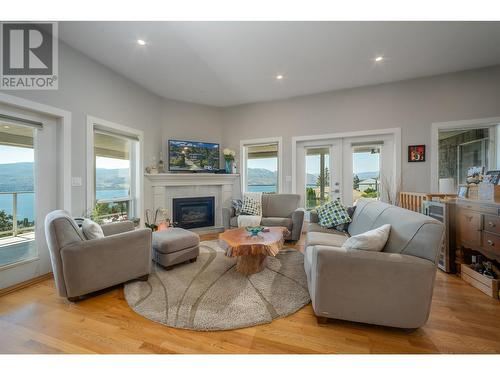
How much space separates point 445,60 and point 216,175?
4223 mm

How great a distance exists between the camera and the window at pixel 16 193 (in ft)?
7.11

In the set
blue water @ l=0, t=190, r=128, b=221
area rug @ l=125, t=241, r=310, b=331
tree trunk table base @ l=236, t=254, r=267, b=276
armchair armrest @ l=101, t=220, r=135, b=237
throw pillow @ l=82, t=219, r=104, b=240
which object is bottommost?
area rug @ l=125, t=241, r=310, b=331

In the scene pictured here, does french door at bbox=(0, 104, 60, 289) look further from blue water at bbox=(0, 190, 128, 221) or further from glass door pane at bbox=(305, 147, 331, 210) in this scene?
glass door pane at bbox=(305, 147, 331, 210)

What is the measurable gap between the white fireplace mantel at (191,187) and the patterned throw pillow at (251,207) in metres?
0.82

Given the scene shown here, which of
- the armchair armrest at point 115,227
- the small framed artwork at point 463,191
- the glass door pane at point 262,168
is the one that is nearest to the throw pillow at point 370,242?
the small framed artwork at point 463,191

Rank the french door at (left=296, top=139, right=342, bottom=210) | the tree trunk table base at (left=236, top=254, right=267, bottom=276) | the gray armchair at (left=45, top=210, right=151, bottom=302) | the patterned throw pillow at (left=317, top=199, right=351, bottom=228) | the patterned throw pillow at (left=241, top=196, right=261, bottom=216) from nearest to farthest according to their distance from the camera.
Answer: the gray armchair at (left=45, top=210, right=151, bottom=302)
the tree trunk table base at (left=236, top=254, right=267, bottom=276)
the patterned throw pillow at (left=317, top=199, right=351, bottom=228)
the patterned throw pillow at (left=241, top=196, right=261, bottom=216)
the french door at (left=296, top=139, right=342, bottom=210)

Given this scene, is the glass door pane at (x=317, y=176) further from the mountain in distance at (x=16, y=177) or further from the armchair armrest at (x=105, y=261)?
the mountain in distance at (x=16, y=177)

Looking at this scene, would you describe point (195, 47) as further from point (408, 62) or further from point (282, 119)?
point (408, 62)

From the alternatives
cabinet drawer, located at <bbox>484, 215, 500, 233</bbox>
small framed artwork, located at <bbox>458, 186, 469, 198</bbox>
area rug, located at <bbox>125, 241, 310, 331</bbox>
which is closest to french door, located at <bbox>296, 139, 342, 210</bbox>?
small framed artwork, located at <bbox>458, 186, 469, 198</bbox>

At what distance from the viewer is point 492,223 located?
204cm

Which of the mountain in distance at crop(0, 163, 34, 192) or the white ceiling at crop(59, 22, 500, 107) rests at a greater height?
the white ceiling at crop(59, 22, 500, 107)
